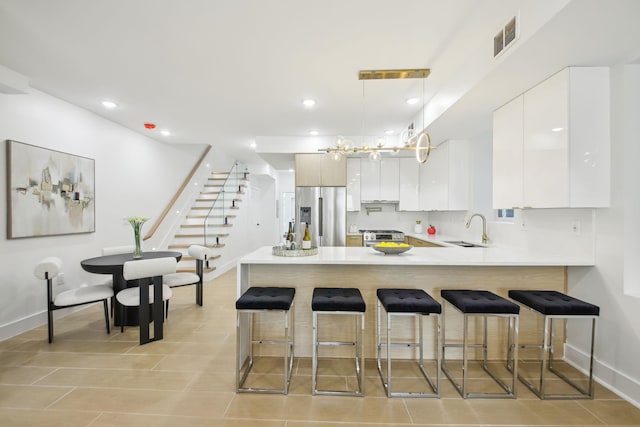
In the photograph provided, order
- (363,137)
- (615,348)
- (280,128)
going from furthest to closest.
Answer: (363,137)
(280,128)
(615,348)

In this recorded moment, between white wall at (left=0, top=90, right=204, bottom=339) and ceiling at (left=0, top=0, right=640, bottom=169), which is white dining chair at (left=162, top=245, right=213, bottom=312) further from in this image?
ceiling at (left=0, top=0, right=640, bottom=169)

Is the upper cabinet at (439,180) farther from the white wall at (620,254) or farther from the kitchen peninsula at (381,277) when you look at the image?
the white wall at (620,254)

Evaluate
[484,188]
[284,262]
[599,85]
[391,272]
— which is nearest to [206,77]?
[284,262]

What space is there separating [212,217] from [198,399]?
14.4ft

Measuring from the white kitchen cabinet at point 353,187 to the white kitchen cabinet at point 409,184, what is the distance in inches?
31.3

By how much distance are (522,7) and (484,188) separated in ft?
9.35

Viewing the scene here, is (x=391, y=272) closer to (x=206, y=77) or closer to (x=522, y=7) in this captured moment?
(x=522, y=7)

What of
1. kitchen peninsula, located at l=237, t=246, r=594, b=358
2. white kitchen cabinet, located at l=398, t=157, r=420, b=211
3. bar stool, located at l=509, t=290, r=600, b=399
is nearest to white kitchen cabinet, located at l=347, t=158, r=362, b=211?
white kitchen cabinet, located at l=398, t=157, r=420, b=211

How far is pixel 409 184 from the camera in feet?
18.2

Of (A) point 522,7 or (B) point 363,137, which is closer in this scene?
(A) point 522,7

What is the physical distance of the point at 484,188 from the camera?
4.30 meters

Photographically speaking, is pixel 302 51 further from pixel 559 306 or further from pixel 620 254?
pixel 620 254

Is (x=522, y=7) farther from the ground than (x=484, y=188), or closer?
farther from the ground

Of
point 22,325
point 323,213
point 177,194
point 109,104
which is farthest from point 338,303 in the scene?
point 177,194
